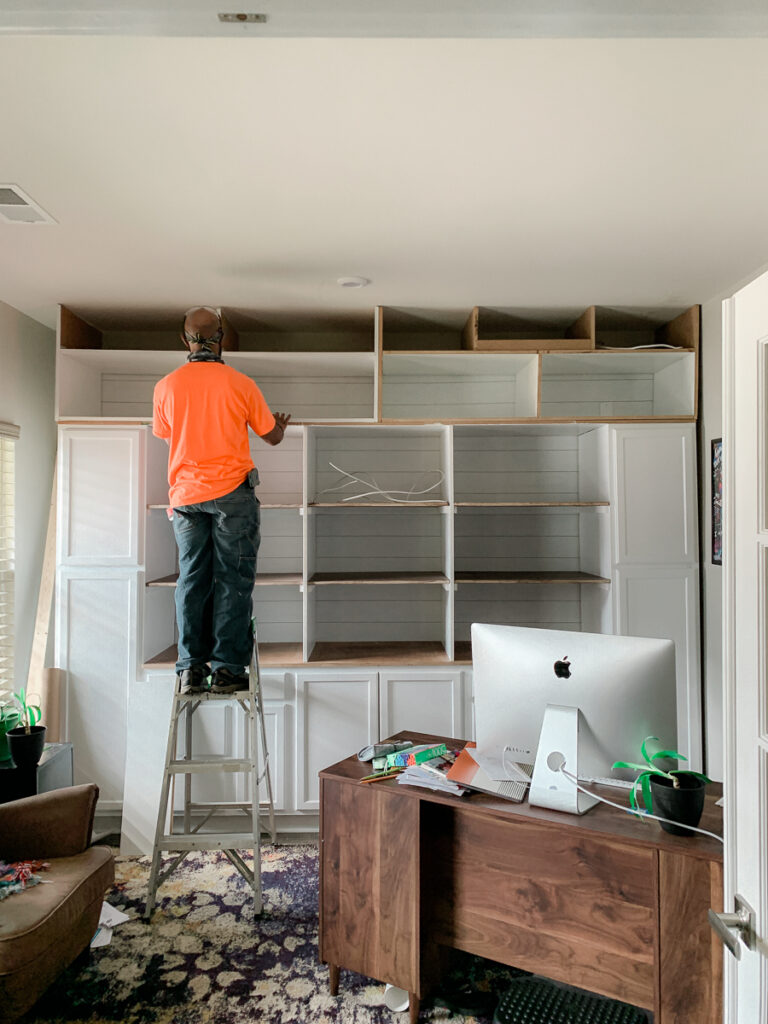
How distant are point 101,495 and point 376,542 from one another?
1.58 meters

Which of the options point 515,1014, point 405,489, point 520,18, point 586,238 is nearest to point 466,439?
point 405,489

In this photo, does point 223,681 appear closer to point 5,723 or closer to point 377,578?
point 5,723

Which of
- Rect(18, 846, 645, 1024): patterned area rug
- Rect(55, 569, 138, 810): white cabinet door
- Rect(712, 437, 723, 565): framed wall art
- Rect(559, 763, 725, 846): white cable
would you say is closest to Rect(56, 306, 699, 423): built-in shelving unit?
Rect(712, 437, 723, 565): framed wall art

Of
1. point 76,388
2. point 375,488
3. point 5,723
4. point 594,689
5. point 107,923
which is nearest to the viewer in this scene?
point 594,689

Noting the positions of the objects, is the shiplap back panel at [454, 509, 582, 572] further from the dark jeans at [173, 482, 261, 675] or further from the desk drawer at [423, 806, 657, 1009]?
the desk drawer at [423, 806, 657, 1009]

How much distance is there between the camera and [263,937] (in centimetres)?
267

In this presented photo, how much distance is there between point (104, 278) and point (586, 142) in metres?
2.29

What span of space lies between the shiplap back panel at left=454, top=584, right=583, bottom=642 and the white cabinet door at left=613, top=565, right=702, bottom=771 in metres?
0.49

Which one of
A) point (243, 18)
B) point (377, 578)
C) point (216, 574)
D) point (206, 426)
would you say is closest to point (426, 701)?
point (377, 578)

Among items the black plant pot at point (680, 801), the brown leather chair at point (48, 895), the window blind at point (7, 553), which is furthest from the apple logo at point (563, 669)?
the window blind at point (7, 553)

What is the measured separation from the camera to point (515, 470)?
13.8 ft

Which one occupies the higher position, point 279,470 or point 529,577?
point 279,470

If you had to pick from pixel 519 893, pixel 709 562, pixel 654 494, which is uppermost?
pixel 654 494

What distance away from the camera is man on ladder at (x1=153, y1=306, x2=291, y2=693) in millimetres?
2936
